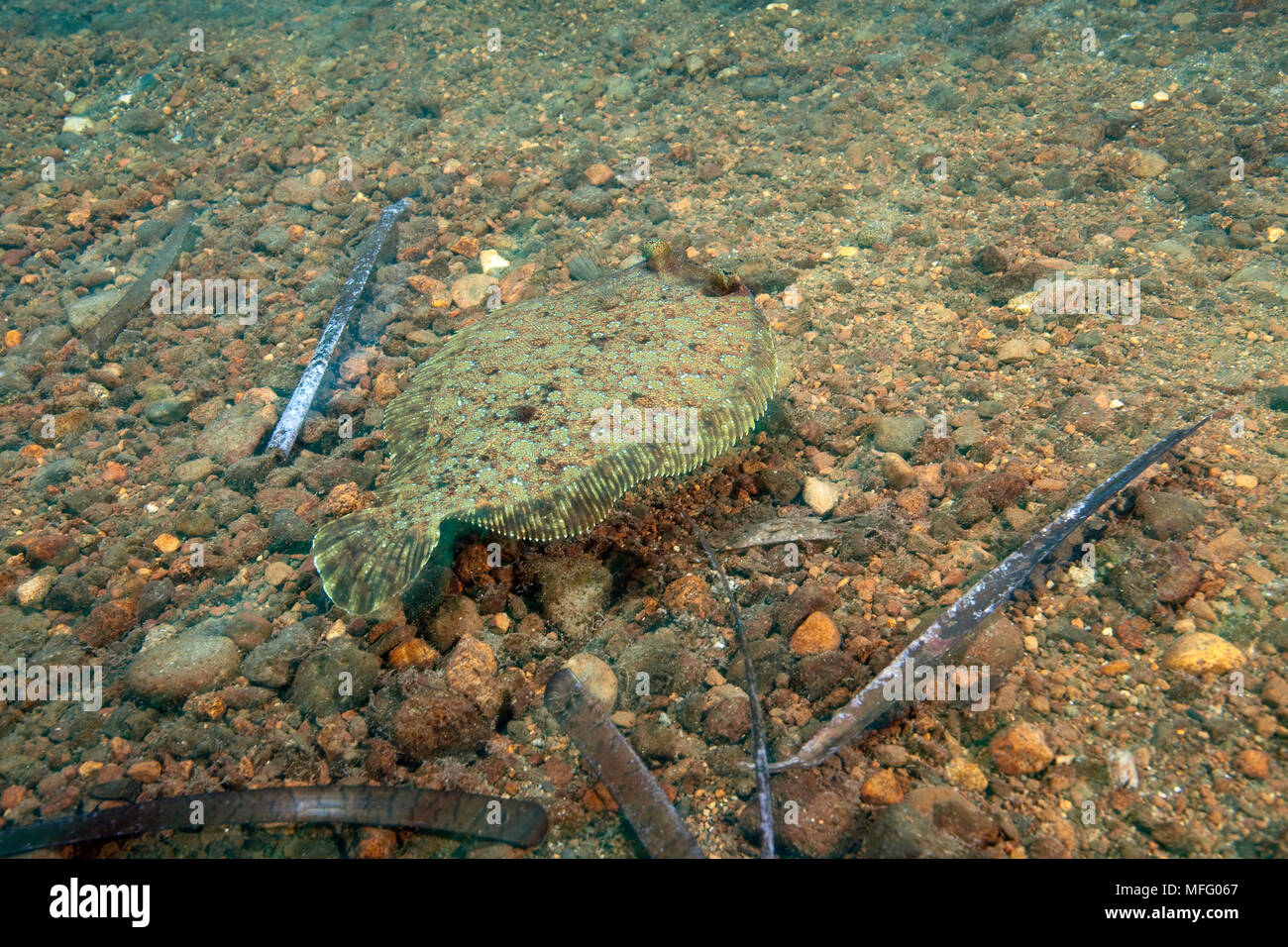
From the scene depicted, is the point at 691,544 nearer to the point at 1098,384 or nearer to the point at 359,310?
the point at 1098,384

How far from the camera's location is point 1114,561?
3123 millimetres

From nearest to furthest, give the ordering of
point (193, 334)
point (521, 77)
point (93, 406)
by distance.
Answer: point (93, 406), point (193, 334), point (521, 77)

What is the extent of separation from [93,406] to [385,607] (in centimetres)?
328

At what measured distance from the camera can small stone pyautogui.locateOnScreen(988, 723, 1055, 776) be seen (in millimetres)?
2537

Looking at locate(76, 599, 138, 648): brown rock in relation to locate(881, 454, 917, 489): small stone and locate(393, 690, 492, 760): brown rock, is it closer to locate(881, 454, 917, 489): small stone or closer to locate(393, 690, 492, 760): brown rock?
locate(393, 690, 492, 760): brown rock

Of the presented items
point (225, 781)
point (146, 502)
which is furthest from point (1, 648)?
point (225, 781)

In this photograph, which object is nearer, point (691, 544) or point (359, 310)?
point (691, 544)

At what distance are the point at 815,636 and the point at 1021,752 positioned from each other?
893mm

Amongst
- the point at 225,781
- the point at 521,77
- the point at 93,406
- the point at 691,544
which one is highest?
the point at 521,77

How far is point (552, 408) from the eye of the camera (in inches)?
130

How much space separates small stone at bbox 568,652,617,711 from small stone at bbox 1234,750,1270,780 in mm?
2342

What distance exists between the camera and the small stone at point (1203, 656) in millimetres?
2672

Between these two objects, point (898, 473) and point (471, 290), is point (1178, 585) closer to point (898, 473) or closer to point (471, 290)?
point (898, 473)

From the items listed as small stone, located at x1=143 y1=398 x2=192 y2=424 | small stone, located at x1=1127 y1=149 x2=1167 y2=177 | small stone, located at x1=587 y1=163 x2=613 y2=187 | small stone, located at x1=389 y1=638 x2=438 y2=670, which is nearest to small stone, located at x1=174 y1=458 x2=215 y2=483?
small stone, located at x1=143 y1=398 x2=192 y2=424
